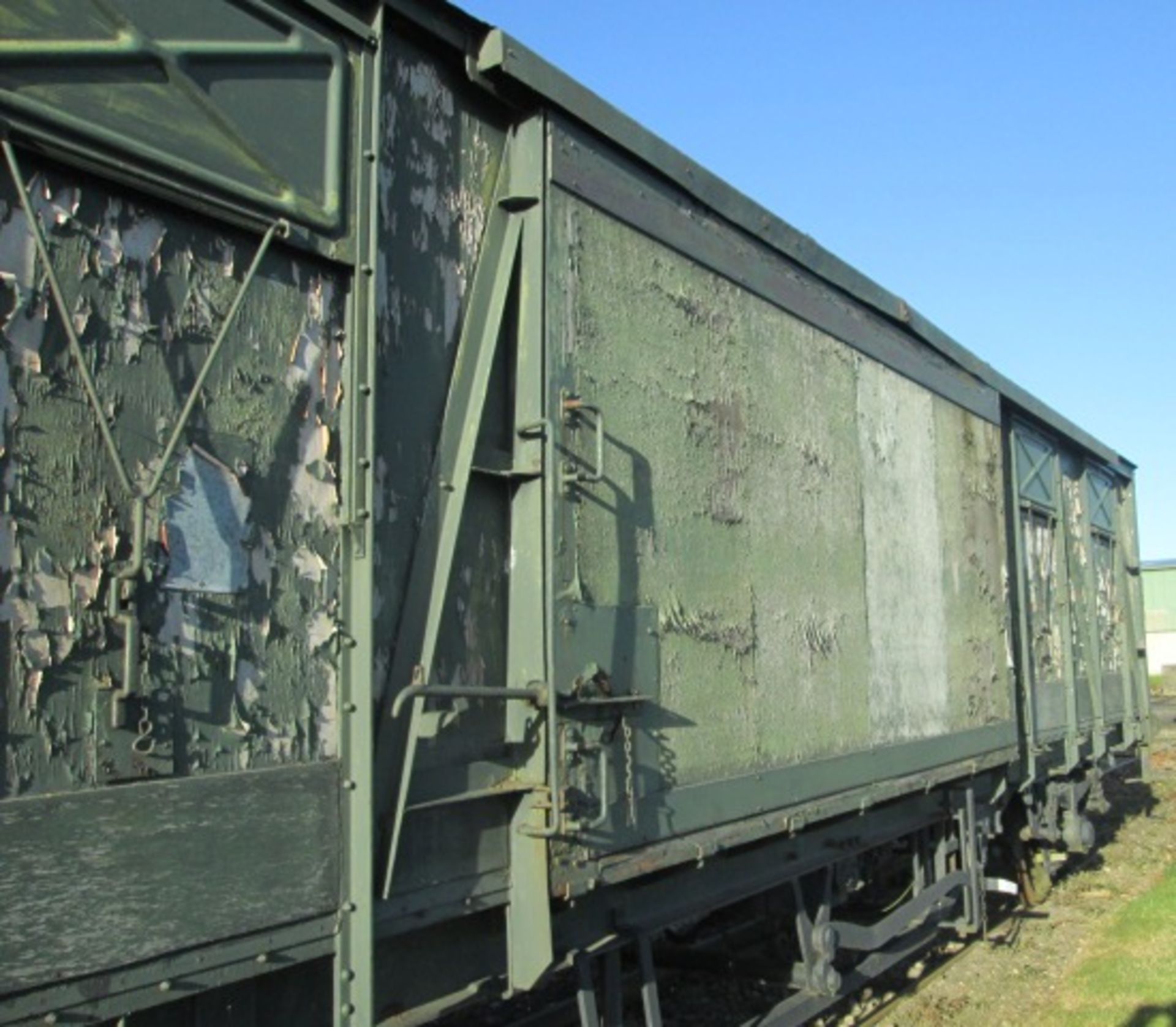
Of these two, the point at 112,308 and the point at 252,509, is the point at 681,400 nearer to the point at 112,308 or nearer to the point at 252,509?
the point at 252,509

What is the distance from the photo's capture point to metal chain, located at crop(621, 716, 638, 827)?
354cm

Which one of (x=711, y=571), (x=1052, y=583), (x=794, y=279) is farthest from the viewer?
(x=1052, y=583)

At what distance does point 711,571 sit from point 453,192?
1584mm

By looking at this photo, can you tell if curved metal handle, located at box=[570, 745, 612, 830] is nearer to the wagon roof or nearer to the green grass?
the wagon roof

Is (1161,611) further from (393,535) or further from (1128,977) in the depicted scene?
(393,535)

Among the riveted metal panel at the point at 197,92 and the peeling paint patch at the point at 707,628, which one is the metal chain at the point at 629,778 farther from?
the riveted metal panel at the point at 197,92

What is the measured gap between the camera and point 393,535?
2.91 metres

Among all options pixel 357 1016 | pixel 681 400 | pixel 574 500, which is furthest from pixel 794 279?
pixel 357 1016

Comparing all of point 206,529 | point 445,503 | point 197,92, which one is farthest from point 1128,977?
point 197,92

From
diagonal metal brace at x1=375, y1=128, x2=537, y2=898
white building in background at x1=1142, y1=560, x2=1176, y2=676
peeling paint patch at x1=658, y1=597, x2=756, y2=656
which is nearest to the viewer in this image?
diagonal metal brace at x1=375, y1=128, x2=537, y2=898

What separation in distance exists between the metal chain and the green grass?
3.79 meters

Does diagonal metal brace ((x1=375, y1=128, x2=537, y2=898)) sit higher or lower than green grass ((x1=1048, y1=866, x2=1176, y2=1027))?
higher

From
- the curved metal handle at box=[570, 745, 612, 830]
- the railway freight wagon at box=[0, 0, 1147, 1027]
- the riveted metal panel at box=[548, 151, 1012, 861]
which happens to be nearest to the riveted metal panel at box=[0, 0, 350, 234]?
the railway freight wagon at box=[0, 0, 1147, 1027]

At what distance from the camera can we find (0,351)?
6.94 ft
